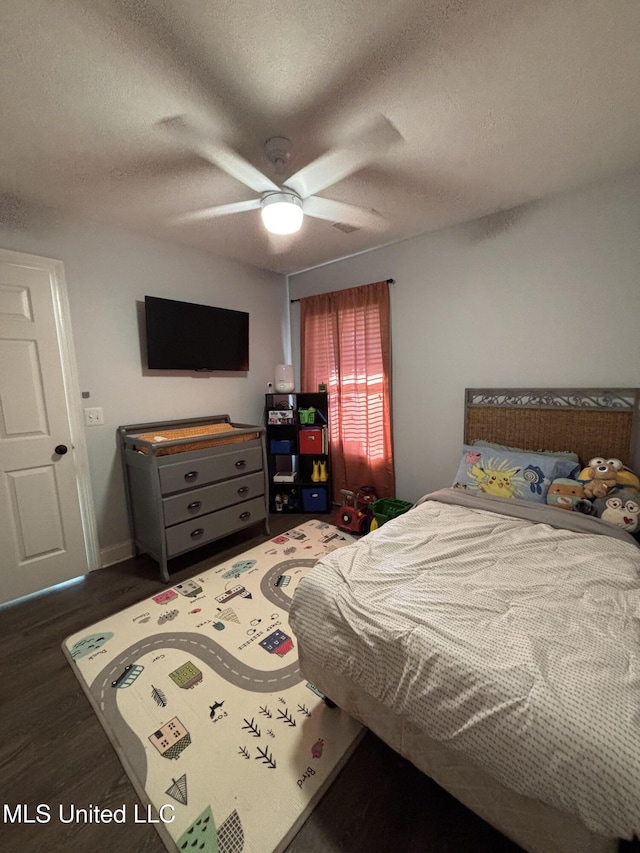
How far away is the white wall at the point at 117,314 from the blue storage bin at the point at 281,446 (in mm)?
636

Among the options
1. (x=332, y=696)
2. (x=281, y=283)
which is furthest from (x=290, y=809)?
(x=281, y=283)

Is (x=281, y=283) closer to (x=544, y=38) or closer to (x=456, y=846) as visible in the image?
(x=544, y=38)

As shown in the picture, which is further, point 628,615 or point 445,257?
point 445,257

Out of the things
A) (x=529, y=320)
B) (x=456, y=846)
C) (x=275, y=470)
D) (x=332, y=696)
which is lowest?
(x=456, y=846)

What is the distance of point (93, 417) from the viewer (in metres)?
2.52

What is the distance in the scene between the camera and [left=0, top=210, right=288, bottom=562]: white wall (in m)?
2.35

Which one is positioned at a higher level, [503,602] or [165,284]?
[165,284]

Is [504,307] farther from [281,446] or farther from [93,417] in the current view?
[93,417]

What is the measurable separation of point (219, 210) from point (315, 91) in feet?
2.66

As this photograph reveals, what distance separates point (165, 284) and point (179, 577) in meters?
2.33

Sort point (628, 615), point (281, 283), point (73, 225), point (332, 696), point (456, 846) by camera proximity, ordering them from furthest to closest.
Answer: point (281, 283) < point (73, 225) < point (332, 696) < point (628, 615) < point (456, 846)

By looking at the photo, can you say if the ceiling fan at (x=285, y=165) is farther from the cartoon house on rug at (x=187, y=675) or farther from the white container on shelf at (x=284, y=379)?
the cartoon house on rug at (x=187, y=675)

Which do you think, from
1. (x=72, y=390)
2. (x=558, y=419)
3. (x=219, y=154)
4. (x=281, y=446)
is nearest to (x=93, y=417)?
(x=72, y=390)

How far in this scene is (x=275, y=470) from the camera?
12.8 feet
